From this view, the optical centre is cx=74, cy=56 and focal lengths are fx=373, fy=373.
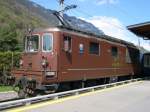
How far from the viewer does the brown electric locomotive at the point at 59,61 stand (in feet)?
54.9


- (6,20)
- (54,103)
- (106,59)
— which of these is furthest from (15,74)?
(6,20)

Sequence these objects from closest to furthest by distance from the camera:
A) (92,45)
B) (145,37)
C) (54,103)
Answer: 1. (54,103)
2. (92,45)
3. (145,37)

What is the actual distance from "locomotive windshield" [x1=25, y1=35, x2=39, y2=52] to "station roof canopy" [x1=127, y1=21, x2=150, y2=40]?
13.5 meters

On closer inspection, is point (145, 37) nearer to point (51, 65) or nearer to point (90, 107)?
point (51, 65)

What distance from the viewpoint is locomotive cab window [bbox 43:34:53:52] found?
17438mm

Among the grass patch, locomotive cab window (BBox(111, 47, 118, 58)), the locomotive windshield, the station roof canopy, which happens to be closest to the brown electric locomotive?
the locomotive windshield

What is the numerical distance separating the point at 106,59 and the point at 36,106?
10.5 m

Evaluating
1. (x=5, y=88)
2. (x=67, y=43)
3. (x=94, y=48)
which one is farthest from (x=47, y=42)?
(x=5, y=88)

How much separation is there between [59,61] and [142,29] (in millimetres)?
17067

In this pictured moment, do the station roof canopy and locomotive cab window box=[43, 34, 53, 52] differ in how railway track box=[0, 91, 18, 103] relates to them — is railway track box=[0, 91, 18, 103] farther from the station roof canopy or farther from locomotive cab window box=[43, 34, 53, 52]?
the station roof canopy

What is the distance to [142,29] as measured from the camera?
32719 millimetres

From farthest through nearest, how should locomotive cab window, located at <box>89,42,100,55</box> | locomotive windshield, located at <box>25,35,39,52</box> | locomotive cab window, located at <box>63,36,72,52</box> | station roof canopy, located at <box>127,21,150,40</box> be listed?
station roof canopy, located at <box>127,21,150,40</box>, locomotive cab window, located at <box>89,42,100,55</box>, locomotive windshield, located at <box>25,35,39,52</box>, locomotive cab window, located at <box>63,36,72,52</box>

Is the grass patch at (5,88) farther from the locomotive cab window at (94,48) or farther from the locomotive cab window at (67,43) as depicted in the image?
the locomotive cab window at (67,43)

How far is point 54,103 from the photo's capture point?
1388cm
